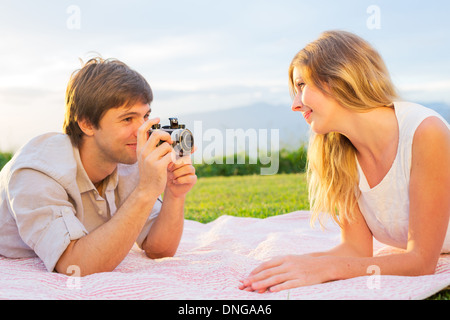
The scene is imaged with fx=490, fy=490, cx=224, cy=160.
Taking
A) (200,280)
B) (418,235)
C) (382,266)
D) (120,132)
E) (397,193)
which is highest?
(120,132)

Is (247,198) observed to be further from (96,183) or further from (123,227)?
(123,227)

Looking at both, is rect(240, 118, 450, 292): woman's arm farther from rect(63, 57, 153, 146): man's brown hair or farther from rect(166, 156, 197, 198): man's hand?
rect(63, 57, 153, 146): man's brown hair

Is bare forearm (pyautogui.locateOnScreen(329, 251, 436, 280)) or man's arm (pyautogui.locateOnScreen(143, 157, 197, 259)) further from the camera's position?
man's arm (pyautogui.locateOnScreen(143, 157, 197, 259))

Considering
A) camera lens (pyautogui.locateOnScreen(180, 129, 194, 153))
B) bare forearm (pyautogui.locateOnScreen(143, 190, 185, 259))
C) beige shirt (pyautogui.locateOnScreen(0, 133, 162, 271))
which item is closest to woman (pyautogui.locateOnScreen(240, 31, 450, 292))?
camera lens (pyautogui.locateOnScreen(180, 129, 194, 153))

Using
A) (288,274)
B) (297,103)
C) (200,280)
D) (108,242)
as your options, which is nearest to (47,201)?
(108,242)

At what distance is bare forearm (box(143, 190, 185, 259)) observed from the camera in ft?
9.87

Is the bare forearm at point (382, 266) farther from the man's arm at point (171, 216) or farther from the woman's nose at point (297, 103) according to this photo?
the man's arm at point (171, 216)

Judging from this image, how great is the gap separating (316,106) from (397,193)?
633 millimetres

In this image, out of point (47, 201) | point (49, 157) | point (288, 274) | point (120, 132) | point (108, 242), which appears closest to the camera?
point (288, 274)

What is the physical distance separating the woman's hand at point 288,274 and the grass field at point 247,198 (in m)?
2.65

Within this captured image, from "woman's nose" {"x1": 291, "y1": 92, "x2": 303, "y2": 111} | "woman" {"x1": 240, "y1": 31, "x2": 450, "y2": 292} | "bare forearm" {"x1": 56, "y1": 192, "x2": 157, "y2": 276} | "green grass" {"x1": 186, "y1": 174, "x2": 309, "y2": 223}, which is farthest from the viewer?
"green grass" {"x1": 186, "y1": 174, "x2": 309, "y2": 223}

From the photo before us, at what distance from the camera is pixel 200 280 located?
8.22 ft

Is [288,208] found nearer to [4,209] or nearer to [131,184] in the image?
[131,184]

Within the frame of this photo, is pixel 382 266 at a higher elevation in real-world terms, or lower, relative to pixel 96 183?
lower
